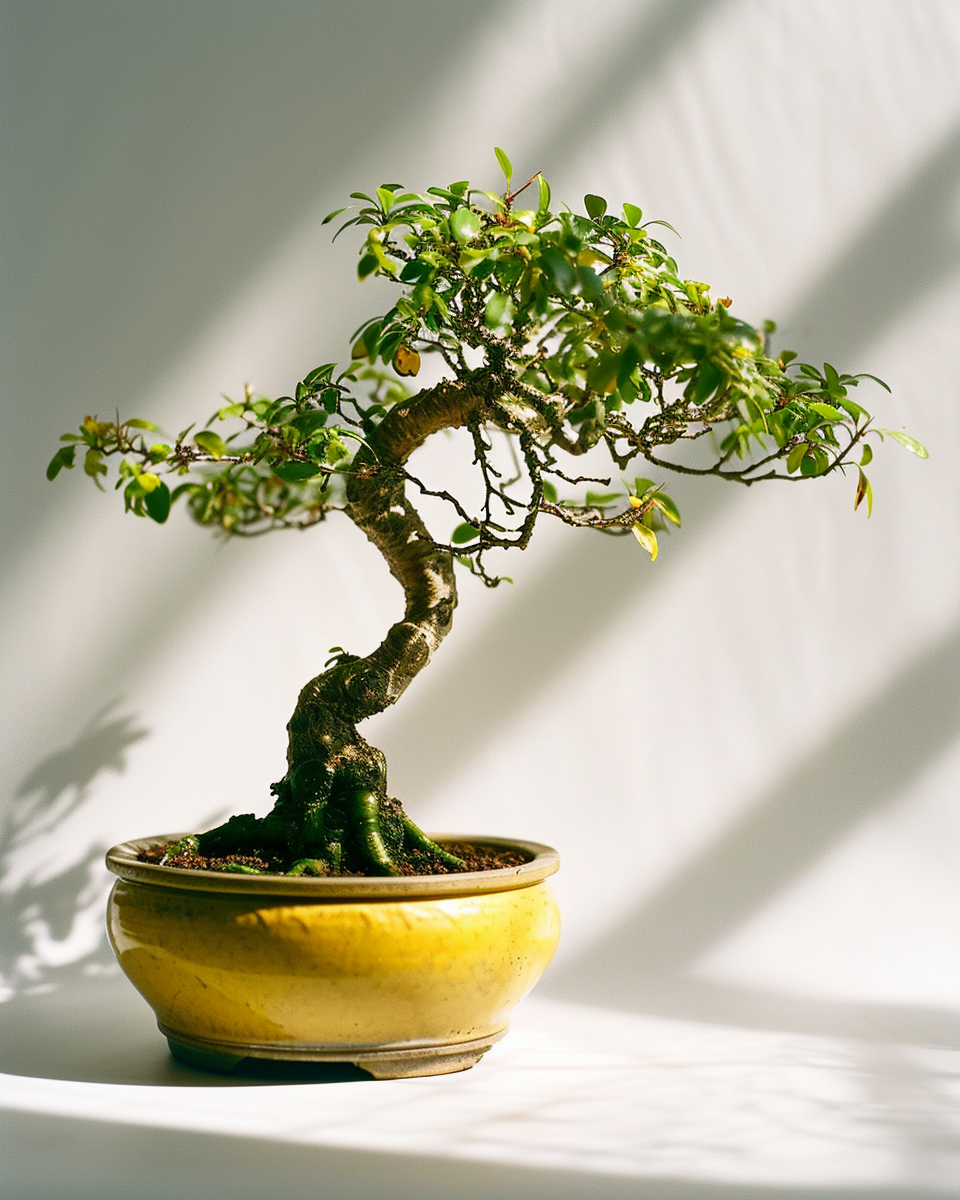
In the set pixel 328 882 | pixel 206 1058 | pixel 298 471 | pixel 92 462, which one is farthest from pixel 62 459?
pixel 206 1058

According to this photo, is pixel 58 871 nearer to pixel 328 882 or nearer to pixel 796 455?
pixel 328 882

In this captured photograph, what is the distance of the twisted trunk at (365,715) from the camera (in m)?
1.57

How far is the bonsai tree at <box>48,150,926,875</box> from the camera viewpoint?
47.7 inches

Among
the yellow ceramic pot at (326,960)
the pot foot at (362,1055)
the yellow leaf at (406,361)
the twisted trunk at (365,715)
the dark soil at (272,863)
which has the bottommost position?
the pot foot at (362,1055)

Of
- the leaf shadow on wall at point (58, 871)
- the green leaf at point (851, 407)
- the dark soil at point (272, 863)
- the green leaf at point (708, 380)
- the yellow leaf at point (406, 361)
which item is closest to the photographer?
the green leaf at point (708, 380)

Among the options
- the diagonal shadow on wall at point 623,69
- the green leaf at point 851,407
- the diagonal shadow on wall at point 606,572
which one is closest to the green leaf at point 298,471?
the green leaf at point 851,407

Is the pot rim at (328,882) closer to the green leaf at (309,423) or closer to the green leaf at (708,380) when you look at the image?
the green leaf at (309,423)

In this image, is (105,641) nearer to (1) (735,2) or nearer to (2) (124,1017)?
(2) (124,1017)

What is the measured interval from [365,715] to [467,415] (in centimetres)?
44

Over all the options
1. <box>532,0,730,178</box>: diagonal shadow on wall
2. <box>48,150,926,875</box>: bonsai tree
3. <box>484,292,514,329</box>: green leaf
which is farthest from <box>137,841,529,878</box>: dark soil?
<box>532,0,730,178</box>: diagonal shadow on wall

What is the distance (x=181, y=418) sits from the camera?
2139 millimetres

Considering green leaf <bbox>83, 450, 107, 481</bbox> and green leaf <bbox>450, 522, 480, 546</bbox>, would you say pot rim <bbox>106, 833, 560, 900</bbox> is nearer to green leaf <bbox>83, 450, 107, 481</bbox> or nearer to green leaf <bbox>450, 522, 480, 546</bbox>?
green leaf <bbox>450, 522, 480, 546</bbox>

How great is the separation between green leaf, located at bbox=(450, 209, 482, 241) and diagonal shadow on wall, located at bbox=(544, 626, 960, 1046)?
1.31 meters

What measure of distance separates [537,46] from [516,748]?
4.23 ft
